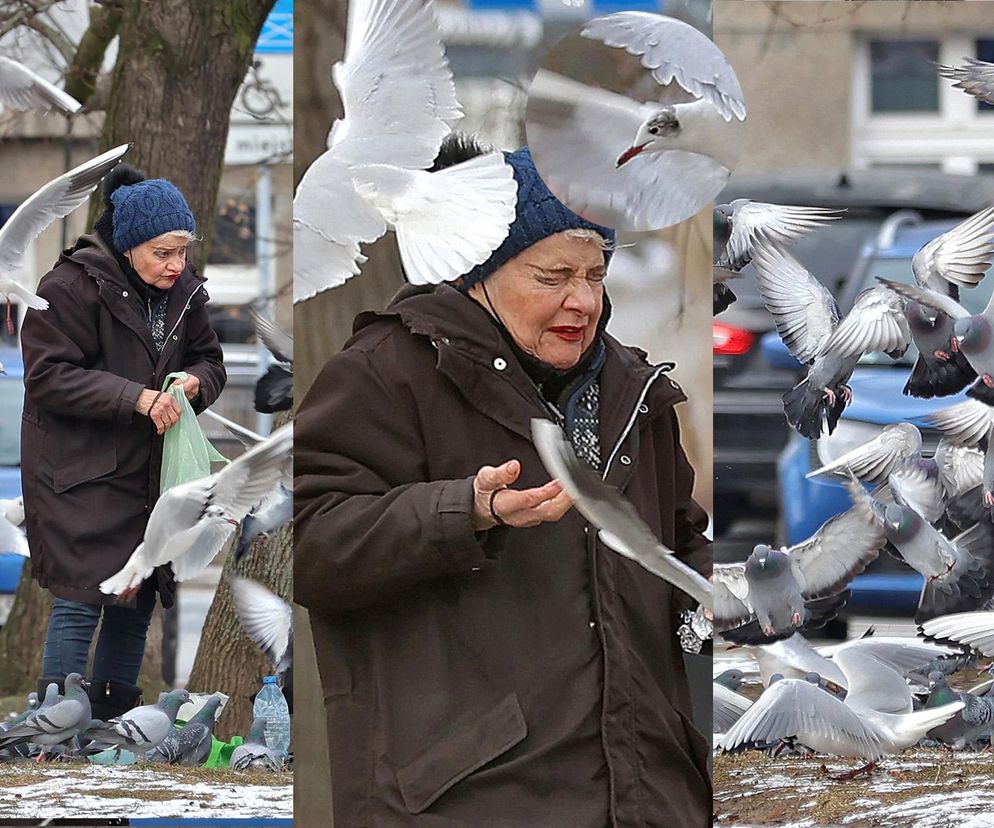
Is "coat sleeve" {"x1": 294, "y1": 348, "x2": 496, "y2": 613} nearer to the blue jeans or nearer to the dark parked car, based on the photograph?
the blue jeans

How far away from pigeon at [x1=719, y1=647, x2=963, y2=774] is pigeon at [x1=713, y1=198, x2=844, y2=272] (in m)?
1.01

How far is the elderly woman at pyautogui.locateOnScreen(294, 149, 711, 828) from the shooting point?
2.68m

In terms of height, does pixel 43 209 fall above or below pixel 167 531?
above

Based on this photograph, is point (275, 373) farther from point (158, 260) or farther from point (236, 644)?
point (236, 644)

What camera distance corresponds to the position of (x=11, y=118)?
11.9 ft

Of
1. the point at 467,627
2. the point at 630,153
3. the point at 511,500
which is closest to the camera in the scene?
the point at 511,500

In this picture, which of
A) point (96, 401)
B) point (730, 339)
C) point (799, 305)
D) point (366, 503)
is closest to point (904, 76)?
point (799, 305)

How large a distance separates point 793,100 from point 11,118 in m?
1.90

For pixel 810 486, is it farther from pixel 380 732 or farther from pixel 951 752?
pixel 380 732

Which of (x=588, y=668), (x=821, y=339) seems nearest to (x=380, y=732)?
(x=588, y=668)

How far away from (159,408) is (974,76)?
2117 millimetres

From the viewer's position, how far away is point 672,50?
3.33 m

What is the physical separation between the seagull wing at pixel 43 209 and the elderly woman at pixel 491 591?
1.06 meters

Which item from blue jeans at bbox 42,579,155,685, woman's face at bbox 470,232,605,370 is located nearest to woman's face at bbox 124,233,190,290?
blue jeans at bbox 42,579,155,685
